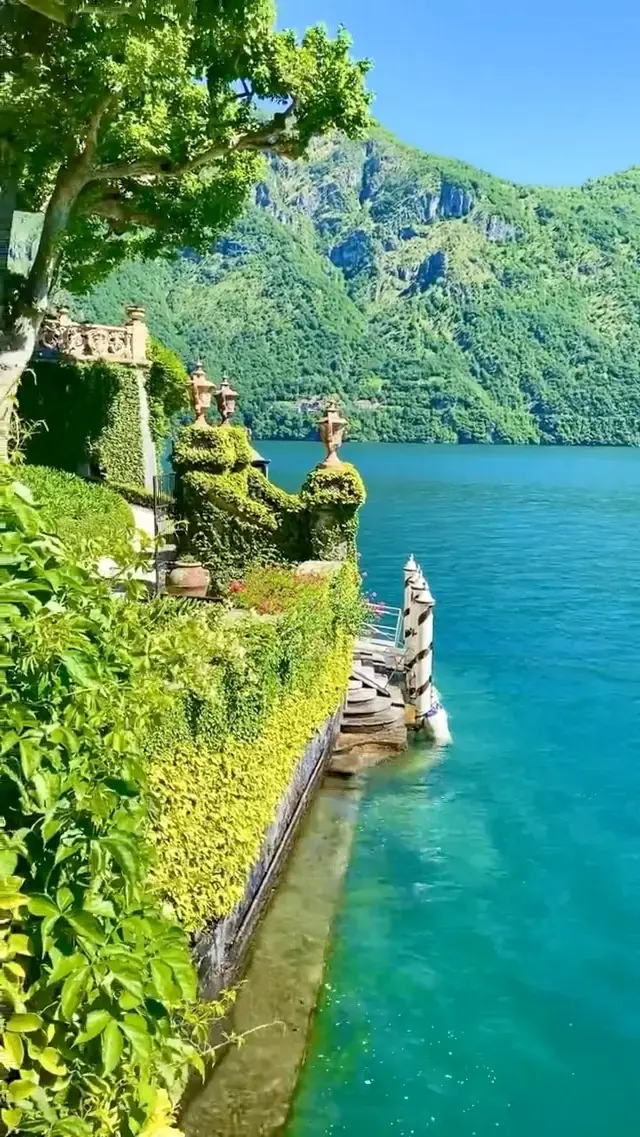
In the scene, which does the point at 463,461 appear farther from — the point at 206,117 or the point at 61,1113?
the point at 61,1113

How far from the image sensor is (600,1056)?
9047 millimetres

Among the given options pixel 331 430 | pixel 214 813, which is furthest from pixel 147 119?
pixel 214 813

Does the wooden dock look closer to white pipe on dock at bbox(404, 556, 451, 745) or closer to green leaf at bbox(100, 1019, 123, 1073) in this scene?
white pipe on dock at bbox(404, 556, 451, 745)

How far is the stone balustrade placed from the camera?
24.2m

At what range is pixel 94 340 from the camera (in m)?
25.0

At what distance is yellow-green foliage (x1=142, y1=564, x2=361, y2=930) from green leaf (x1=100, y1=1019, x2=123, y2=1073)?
2.07 metres

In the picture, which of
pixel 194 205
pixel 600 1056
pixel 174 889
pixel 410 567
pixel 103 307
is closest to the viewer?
pixel 174 889

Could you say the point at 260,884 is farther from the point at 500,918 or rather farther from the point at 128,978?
the point at 128,978

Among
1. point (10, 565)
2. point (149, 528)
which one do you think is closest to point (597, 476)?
point (149, 528)

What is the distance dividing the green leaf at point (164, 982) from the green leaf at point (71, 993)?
0.32m

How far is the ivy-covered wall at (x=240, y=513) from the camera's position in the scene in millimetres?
16109

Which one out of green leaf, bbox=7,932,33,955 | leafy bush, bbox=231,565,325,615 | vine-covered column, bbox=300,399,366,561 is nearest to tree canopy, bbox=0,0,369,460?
leafy bush, bbox=231,565,325,615

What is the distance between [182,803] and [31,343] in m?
12.8

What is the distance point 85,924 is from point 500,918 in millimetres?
9770
